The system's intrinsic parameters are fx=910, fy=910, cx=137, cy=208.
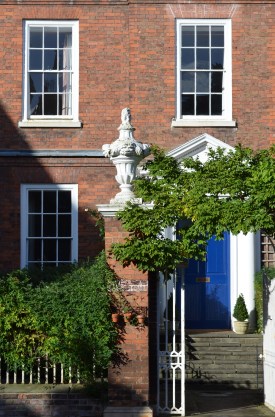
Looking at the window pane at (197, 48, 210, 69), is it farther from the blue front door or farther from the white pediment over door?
the blue front door

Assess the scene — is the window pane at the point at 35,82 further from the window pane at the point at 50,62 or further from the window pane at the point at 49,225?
the window pane at the point at 49,225

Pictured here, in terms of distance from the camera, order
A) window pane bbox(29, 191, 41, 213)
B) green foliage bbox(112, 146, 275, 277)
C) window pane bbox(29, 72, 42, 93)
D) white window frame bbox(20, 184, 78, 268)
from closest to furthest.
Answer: green foliage bbox(112, 146, 275, 277) → white window frame bbox(20, 184, 78, 268) → window pane bbox(29, 191, 41, 213) → window pane bbox(29, 72, 42, 93)

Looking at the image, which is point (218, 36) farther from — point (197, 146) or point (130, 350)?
point (130, 350)

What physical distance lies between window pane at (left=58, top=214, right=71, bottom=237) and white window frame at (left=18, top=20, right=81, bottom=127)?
1.91m

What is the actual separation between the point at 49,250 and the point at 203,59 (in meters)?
5.15

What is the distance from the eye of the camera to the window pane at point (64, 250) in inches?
741

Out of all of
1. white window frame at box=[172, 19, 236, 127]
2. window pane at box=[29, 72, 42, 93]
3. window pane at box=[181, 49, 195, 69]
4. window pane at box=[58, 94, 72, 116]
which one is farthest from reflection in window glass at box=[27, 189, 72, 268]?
window pane at box=[181, 49, 195, 69]

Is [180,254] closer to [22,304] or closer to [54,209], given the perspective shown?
Answer: [22,304]

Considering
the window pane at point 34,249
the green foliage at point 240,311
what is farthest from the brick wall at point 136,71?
the green foliage at point 240,311

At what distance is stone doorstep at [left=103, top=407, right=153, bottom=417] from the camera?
12.4m

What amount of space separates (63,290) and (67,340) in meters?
0.75

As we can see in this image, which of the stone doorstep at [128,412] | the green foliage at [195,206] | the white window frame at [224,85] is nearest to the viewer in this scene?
the green foliage at [195,206]

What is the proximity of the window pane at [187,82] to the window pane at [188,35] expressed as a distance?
2.07 ft

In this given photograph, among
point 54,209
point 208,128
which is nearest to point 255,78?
point 208,128
